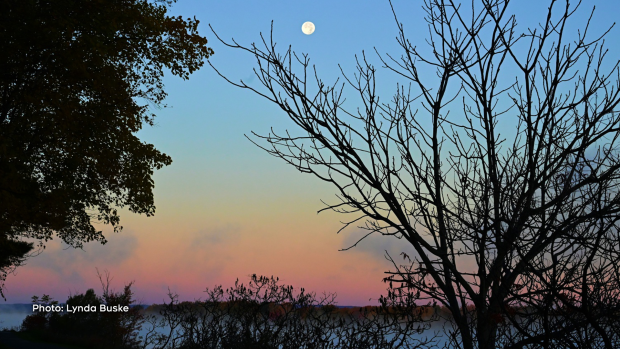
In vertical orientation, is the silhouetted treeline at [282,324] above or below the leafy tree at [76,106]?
below

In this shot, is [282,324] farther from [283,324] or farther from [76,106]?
[76,106]

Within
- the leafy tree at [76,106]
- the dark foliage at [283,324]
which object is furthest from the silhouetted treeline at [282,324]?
the leafy tree at [76,106]

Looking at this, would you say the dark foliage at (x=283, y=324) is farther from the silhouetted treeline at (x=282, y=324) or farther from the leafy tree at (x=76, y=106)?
the leafy tree at (x=76, y=106)

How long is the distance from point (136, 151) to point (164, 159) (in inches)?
33.1

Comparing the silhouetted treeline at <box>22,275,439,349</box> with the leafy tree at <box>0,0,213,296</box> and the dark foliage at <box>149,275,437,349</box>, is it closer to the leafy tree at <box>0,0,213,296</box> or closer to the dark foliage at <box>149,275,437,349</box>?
the dark foliage at <box>149,275,437,349</box>

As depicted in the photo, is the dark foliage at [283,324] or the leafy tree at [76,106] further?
the leafy tree at [76,106]

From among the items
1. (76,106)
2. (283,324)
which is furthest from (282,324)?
(76,106)

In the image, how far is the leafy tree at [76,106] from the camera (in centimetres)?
1074

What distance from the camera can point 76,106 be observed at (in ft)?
37.6

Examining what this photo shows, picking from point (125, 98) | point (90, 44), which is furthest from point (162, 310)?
point (90, 44)

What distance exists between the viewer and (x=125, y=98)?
12.5 metres

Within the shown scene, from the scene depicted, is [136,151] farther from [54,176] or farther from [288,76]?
[288,76]

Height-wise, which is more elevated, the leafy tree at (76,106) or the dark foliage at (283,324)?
the leafy tree at (76,106)

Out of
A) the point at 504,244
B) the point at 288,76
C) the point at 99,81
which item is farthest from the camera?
the point at 99,81
